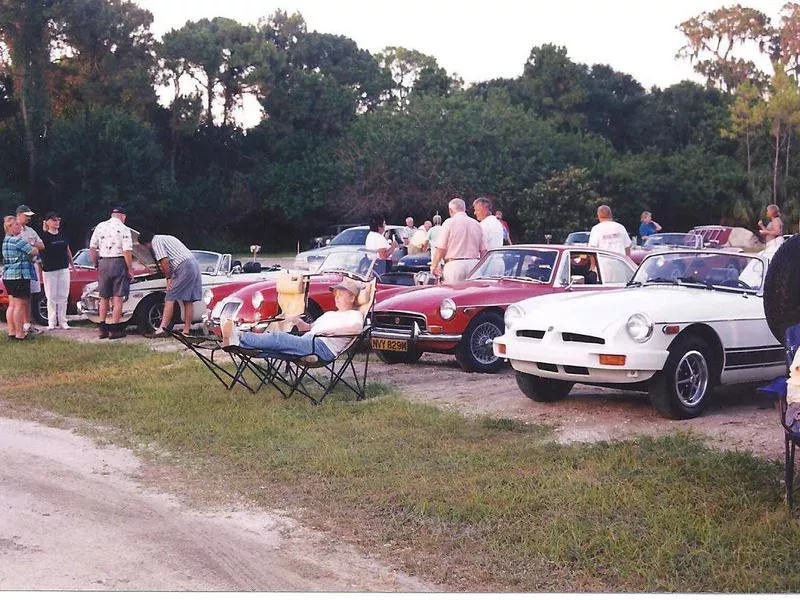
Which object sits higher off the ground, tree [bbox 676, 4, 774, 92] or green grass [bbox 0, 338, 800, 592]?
tree [bbox 676, 4, 774, 92]

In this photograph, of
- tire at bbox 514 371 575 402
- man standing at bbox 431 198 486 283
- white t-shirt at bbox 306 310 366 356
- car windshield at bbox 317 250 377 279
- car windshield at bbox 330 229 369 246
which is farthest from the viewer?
car windshield at bbox 330 229 369 246

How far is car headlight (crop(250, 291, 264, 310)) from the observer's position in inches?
459

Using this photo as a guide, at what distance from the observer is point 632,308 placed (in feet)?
24.6

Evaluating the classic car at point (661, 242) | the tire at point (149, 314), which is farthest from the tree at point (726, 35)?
the tire at point (149, 314)

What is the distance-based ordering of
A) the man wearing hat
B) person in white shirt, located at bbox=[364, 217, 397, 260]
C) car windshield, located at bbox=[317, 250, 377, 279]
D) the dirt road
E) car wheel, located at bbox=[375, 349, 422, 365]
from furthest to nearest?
1. person in white shirt, located at bbox=[364, 217, 397, 260]
2. the man wearing hat
3. car windshield, located at bbox=[317, 250, 377, 279]
4. car wheel, located at bbox=[375, 349, 422, 365]
5. the dirt road

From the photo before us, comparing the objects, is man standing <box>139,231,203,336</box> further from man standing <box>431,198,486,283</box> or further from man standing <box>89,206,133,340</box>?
man standing <box>431,198,486,283</box>

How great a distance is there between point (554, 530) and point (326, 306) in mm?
7625

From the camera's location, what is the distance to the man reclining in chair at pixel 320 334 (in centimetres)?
796

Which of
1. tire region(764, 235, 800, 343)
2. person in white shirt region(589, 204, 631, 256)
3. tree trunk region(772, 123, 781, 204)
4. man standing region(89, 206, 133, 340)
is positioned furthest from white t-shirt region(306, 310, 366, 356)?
man standing region(89, 206, 133, 340)

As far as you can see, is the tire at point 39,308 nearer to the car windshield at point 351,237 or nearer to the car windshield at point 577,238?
the car windshield at point 351,237

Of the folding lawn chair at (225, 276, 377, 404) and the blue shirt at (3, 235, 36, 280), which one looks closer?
the folding lawn chair at (225, 276, 377, 404)

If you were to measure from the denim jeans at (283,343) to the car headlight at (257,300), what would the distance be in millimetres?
3424

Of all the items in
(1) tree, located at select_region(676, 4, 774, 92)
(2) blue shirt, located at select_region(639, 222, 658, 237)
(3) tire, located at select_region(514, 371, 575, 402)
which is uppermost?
(1) tree, located at select_region(676, 4, 774, 92)

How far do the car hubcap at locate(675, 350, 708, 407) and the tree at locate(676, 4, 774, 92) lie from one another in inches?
79.1
